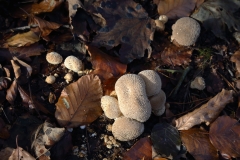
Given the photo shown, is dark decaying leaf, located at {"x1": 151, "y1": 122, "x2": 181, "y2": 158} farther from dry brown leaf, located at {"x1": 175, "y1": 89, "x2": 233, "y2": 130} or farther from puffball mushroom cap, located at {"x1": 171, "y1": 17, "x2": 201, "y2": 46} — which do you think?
puffball mushroom cap, located at {"x1": 171, "y1": 17, "x2": 201, "y2": 46}

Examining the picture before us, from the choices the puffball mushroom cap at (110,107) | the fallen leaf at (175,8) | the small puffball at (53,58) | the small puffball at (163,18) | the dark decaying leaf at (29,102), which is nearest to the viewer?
the puffball mushroom cap at (110,107)

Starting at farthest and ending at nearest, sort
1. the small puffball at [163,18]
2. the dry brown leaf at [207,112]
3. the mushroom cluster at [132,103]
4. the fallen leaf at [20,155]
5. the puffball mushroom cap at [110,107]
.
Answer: the small puffball at [163,18] → the dry brown leaf at [207,112] → the puffball mushroom cap at [110,107] → the mushroom cluster at [132,103] → the fallen leaf at [20,155]

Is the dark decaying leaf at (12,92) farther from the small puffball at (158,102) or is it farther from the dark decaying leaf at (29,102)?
the small puffball at (158,102)

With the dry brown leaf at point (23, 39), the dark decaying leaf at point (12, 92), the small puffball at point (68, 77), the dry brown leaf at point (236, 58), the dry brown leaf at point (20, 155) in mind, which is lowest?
the dry brown leaf at point (20, 155)

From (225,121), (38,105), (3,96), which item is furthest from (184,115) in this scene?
(3,96)

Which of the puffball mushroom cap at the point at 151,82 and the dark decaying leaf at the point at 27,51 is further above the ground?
the puffball mushroom cap at the point at 151,82

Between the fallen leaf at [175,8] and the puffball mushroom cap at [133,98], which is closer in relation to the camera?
the puffball mushroom cap at [133,98]

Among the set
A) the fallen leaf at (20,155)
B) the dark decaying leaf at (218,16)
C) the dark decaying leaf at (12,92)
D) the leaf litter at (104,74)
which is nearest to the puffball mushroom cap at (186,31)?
the leaf litter at (104,74)

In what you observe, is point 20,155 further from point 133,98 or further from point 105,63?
point 105,63
